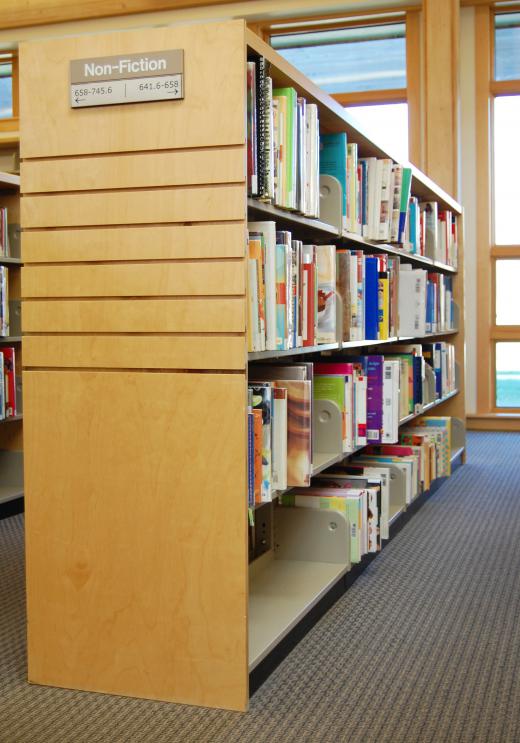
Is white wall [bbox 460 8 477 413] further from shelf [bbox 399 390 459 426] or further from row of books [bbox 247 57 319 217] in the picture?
row of books [bbox 247 57 319 217]

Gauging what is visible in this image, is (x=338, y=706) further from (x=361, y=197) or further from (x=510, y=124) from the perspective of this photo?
(x=510, y=124)

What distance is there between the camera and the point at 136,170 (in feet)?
6.93

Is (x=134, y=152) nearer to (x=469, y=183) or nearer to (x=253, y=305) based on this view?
(x=253, y=305)

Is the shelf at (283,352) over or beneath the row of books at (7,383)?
over

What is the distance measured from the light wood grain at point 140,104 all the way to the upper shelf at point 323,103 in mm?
98

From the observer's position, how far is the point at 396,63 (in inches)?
293

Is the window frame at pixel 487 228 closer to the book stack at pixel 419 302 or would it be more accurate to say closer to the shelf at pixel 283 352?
the book stack at pixel 419 302

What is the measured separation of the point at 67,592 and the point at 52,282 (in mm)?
754

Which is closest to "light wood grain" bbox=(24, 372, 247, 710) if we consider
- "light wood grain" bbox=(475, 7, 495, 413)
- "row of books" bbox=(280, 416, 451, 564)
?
"row of books" bbox=(280, 416, 451, 564)

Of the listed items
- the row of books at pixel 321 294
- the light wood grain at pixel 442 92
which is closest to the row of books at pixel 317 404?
the row of books at pixel 321 294

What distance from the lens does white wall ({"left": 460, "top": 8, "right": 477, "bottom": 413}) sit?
7309mm

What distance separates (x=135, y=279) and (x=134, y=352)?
0.56 feet

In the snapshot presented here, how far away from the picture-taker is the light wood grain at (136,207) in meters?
2.05

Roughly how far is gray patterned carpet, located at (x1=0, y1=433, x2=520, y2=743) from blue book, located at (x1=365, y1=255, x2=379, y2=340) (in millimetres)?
896
